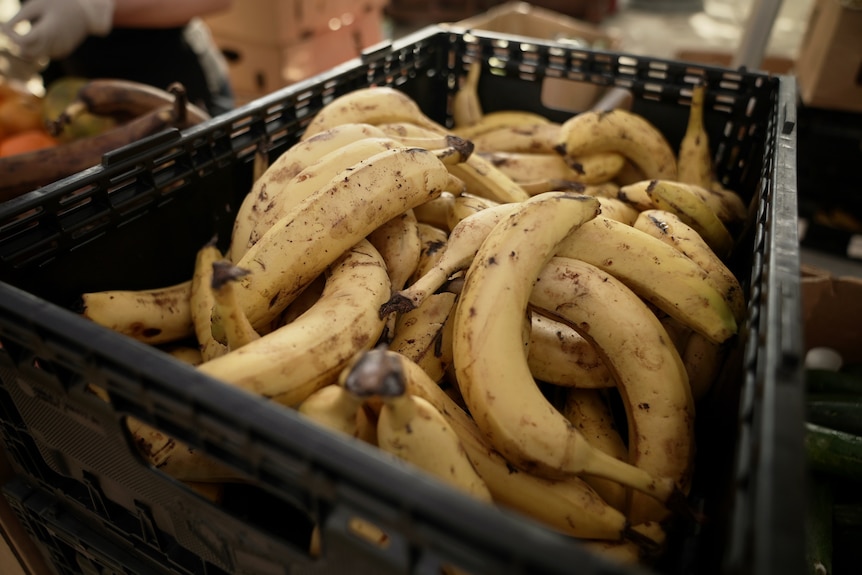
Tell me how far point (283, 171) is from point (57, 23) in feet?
3.86

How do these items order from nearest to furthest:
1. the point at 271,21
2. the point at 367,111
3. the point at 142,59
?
the point at 367,111 → the point at 142,59 → the point at 271,21

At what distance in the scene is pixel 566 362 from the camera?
0.82 m

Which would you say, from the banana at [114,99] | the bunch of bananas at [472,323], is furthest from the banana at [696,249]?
the banana at [114,99]

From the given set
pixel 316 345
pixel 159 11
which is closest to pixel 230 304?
pixel 316 345

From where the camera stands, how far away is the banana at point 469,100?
1509 millimetres

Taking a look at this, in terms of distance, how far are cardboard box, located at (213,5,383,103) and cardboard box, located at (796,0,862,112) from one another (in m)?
2.00

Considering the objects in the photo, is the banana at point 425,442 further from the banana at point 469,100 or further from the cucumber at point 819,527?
the banana at point 469,100

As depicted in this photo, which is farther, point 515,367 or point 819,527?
point 819,527

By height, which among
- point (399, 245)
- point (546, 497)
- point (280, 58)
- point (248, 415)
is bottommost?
point (280, 58)

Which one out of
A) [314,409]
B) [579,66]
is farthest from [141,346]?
[579,66]

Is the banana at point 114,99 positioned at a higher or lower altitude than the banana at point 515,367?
lower

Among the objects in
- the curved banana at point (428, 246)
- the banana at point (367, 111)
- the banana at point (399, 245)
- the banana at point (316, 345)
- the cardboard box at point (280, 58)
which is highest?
the banana at point (367, 111)

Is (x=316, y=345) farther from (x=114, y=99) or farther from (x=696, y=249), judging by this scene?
(x=114, y=99)

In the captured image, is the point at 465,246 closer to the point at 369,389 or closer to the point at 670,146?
the point at 369,389
